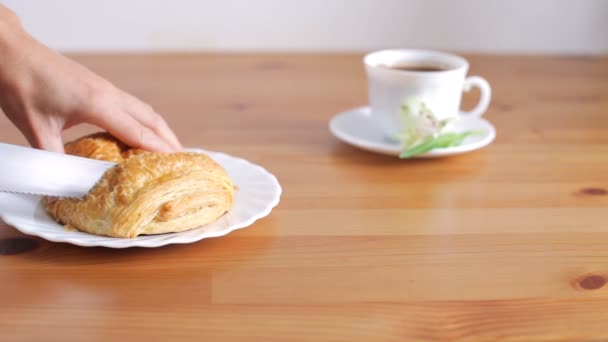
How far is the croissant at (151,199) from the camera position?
82cm

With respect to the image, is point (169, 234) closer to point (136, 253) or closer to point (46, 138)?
point (136, 253)

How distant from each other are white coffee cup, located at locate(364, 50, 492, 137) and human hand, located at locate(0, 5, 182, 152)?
406 mm

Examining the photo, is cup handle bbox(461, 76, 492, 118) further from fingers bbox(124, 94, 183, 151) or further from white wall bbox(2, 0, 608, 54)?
white wall bbox(2, 0, 608, 54)

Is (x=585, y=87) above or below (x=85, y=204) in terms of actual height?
below

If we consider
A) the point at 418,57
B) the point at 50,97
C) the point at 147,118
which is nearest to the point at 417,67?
the point at 418,57

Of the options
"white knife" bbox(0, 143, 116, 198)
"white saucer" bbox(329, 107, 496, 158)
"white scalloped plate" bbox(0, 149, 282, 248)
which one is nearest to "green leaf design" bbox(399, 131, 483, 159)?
"white saucer" bbox(329, 107, 496, 158)

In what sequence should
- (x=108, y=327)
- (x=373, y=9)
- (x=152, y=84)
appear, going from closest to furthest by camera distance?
(x=108, y=327)
(x=152, y=84)
(x=373, y=9)

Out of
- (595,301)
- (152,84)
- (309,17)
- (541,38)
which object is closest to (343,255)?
(595,301)

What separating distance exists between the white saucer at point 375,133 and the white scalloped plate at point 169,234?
250mm

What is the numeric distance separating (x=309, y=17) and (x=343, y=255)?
54.0 inches

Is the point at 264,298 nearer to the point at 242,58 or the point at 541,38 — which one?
the point at 242,58

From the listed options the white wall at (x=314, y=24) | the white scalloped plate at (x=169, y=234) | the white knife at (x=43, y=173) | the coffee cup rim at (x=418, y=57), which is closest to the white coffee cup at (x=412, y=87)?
the coffee cup rim at (x=418, y=57)

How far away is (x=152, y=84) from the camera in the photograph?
161 centimetres

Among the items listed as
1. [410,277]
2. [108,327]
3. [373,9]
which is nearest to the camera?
[108,327]
